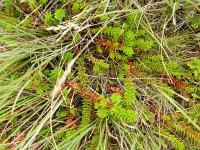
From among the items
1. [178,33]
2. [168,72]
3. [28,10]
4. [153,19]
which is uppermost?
[28,10]

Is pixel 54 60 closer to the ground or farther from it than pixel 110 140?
→ farther from it

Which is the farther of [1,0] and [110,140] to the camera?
[1,0]

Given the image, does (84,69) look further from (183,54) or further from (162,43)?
(183,54)

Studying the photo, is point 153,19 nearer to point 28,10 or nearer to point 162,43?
point 162,43

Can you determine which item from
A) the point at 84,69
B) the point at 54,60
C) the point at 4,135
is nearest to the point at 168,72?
the point at 84,69

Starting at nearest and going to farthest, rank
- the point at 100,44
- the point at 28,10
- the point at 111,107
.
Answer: the point at 111,107 < the point at 100,44 < the point at 28,10

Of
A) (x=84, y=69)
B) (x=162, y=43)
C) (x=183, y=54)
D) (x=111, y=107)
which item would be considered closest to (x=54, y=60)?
(x=84, y=69)

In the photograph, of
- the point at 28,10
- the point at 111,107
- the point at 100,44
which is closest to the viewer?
the point at 111,107
